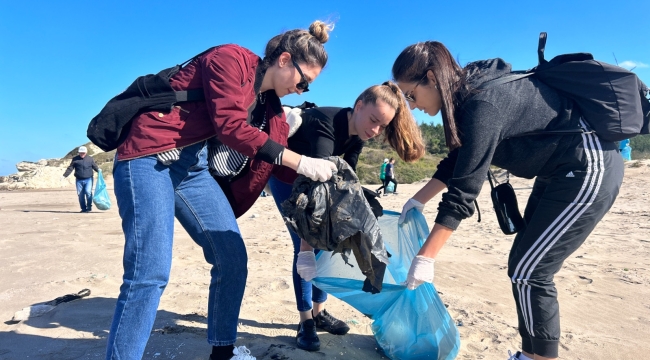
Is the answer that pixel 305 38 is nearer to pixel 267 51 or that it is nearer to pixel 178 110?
pixel 267 51

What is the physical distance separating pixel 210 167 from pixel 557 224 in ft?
5.67

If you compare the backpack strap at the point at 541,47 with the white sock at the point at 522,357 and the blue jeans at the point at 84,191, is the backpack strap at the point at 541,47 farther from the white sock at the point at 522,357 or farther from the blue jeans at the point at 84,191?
the blue jeans at the point at 84,191

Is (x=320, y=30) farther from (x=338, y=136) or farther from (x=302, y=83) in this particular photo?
(x=338, y=136)

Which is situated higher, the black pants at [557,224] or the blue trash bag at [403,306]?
the black pants at [557,224]

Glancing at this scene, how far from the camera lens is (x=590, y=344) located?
275 centimetres

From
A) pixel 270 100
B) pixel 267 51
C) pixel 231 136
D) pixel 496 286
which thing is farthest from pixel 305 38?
pixel 496 286

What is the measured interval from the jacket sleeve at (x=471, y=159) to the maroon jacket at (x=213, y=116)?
2.67 feet

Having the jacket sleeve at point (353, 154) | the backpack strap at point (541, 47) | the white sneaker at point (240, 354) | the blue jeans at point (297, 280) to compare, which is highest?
the backpack strap at point (541, 47)

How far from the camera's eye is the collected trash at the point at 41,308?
9.92ft

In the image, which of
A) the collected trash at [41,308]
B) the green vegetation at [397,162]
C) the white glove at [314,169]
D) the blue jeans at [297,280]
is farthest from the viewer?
the green vegetation at [397,162]

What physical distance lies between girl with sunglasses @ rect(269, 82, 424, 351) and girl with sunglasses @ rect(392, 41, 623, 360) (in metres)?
0.46

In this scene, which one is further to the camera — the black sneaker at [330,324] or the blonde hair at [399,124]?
the black sneaker at [330,324]

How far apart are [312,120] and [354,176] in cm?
55

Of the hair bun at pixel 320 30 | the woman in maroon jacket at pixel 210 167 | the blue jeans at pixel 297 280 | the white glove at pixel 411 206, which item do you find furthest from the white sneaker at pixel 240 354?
the hair bun at pixel 320 30
